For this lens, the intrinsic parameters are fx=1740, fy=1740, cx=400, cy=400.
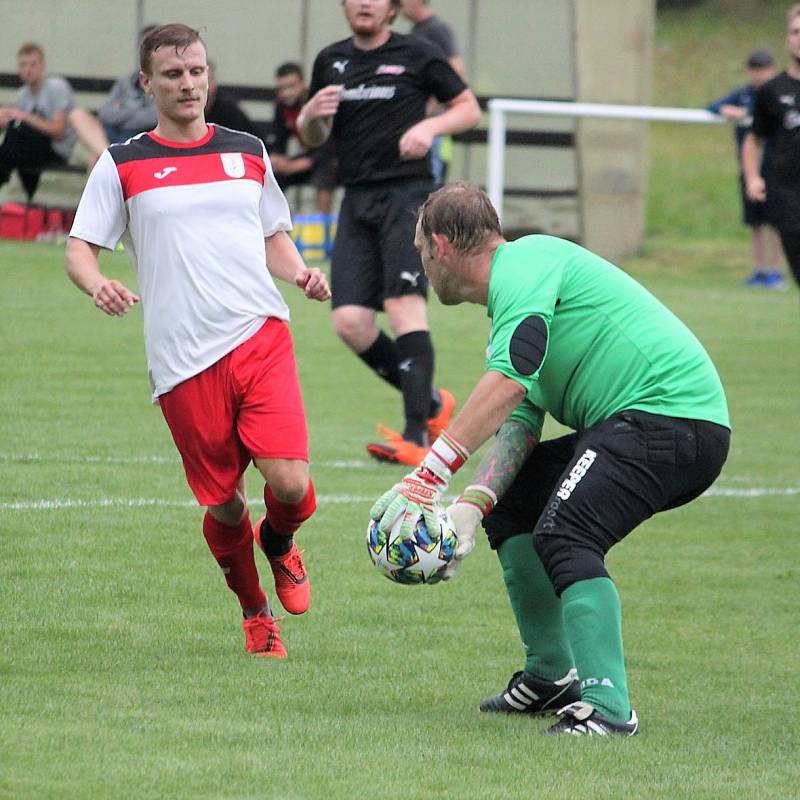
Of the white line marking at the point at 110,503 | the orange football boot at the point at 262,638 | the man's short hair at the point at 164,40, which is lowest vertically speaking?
the white line marking at the point at 110,503

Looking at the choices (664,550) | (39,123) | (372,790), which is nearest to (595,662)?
(372,790)

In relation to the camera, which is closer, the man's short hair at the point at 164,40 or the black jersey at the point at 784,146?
the man's short hair at the point at 164,40

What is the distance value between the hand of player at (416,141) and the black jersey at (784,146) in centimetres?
305

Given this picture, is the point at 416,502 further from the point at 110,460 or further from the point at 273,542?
the point at 110,460

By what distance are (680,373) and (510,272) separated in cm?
61

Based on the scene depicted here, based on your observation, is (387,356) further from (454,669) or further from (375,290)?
(454,669)

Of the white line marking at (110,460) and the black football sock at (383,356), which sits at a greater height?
the black football sock at (383,356)

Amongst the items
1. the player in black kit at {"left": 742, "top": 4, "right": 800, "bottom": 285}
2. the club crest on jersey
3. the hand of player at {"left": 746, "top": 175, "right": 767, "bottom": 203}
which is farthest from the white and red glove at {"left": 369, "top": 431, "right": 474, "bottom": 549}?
the hand of player at {"left": 746, "top": 175, "right": 767, "bottom": 203}

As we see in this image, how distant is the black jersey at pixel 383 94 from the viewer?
952 centimetres

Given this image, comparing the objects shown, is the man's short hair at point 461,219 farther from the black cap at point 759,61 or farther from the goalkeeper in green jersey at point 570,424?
the black cap at point 759,61

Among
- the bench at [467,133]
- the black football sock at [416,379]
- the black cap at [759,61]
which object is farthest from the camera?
the bench at [467,133]

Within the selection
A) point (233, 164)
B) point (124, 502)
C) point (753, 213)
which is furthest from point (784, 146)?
point (753, 213)

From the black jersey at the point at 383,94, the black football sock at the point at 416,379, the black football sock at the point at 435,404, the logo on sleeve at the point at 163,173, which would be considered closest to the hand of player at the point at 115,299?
the logo on sleeve at the point at 163,173

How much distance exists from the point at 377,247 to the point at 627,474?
4785 millimetres
